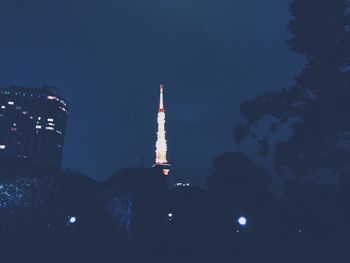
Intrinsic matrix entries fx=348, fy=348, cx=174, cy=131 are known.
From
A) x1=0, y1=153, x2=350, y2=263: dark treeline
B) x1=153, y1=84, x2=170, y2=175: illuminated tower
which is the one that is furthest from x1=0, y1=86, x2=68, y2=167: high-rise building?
x1=0, y1=153, x2=350, y2=263: dark treeline

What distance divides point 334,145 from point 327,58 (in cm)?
333

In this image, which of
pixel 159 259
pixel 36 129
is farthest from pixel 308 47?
pixel 36 129

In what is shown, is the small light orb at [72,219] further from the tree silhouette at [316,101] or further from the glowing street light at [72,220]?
the tree silhouette at [316,101]

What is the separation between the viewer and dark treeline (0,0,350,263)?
41.5 feet

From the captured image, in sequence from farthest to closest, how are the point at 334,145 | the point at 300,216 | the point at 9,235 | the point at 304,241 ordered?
the point at 300,216
the point at 304,241
the point at 334,145
the point at 9,235

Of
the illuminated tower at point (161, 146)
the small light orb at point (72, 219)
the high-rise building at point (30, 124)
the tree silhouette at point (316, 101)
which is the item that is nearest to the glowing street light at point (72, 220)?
the small light orb at point (72, 219)

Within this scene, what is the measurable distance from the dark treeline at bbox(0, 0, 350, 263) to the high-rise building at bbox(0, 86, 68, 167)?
107 meters

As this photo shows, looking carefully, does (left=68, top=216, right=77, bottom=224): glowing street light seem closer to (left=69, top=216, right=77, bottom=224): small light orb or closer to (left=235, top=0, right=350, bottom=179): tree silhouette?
(left=69, top=216, right=77, bottom=224): small light orb

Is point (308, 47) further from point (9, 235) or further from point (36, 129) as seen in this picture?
point (36, 129)

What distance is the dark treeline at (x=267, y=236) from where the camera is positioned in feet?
41.5

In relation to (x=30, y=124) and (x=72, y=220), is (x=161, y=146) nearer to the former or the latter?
(x=30, y=124)

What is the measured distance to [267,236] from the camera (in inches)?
688

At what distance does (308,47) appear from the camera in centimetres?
1396

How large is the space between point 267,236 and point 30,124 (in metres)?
115
